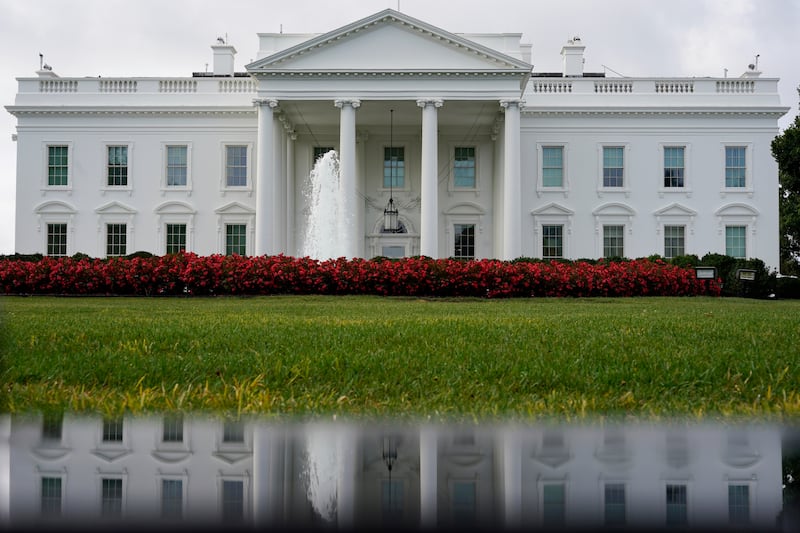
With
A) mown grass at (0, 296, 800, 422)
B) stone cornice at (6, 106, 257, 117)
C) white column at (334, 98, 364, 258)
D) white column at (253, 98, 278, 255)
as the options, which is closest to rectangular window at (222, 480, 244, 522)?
mown grass at (0, 296, 800, 422)

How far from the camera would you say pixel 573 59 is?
1571 inches

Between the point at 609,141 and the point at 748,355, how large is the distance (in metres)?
31.4

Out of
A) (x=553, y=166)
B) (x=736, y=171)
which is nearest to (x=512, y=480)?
(x=553, y=166)

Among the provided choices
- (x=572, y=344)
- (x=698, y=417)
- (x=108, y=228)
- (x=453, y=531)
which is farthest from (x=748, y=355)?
(x=108, y=228)

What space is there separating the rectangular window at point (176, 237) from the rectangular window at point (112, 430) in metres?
33.8

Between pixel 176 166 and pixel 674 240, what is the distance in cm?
2459

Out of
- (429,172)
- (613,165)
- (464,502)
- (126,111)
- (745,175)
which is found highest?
(126,111)

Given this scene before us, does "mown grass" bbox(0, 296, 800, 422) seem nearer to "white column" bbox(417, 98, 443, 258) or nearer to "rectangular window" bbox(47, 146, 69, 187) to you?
"white column" bbox(417, 98, 443, 258)

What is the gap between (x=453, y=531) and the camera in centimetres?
181

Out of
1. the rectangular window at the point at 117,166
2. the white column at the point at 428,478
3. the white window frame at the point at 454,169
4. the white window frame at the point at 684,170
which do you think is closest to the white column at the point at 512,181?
the white window frame at the point at 454,169

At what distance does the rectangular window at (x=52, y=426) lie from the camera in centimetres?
306

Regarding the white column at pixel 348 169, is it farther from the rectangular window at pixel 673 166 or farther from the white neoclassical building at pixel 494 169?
→ the rectangular window at pixel 673 166

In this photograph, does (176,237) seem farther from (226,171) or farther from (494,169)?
(494,169)

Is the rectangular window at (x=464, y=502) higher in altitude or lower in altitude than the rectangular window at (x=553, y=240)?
lower
